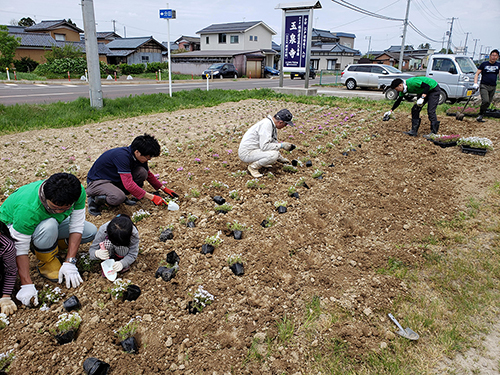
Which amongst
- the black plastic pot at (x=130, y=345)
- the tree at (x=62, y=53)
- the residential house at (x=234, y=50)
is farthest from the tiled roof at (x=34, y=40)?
the black plastic pot at (x=130, y=345)

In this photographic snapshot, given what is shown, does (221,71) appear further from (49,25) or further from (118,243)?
(118,243)

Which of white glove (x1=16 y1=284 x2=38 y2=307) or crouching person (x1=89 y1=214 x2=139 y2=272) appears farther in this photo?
crouching person (x1=89 y1=214 x2=139 y2=272)

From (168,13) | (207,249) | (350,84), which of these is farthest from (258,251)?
(350,84)

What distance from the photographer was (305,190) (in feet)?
16.6

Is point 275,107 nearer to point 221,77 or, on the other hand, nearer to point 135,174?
point 135,174

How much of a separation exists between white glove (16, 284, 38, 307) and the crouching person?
0.53m

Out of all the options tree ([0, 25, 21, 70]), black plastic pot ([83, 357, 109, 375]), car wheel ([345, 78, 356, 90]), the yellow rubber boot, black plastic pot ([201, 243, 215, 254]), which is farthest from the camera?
tree ([0, 25, 21, 70])

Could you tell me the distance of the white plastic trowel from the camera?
292cm

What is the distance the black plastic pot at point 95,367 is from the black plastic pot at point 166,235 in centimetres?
156

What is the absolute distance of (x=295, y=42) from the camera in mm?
14852

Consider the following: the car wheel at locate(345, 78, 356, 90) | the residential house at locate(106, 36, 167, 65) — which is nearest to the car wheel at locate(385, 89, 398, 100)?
the car wheel at locate(345, 78, 356, 90)

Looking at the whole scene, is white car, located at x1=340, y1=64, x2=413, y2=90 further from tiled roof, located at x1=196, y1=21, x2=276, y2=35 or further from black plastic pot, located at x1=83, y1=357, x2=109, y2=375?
tiled roof, located at x1=196, y1=21, x2=276, y2=35

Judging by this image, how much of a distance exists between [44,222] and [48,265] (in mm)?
436

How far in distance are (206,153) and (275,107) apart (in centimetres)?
563
